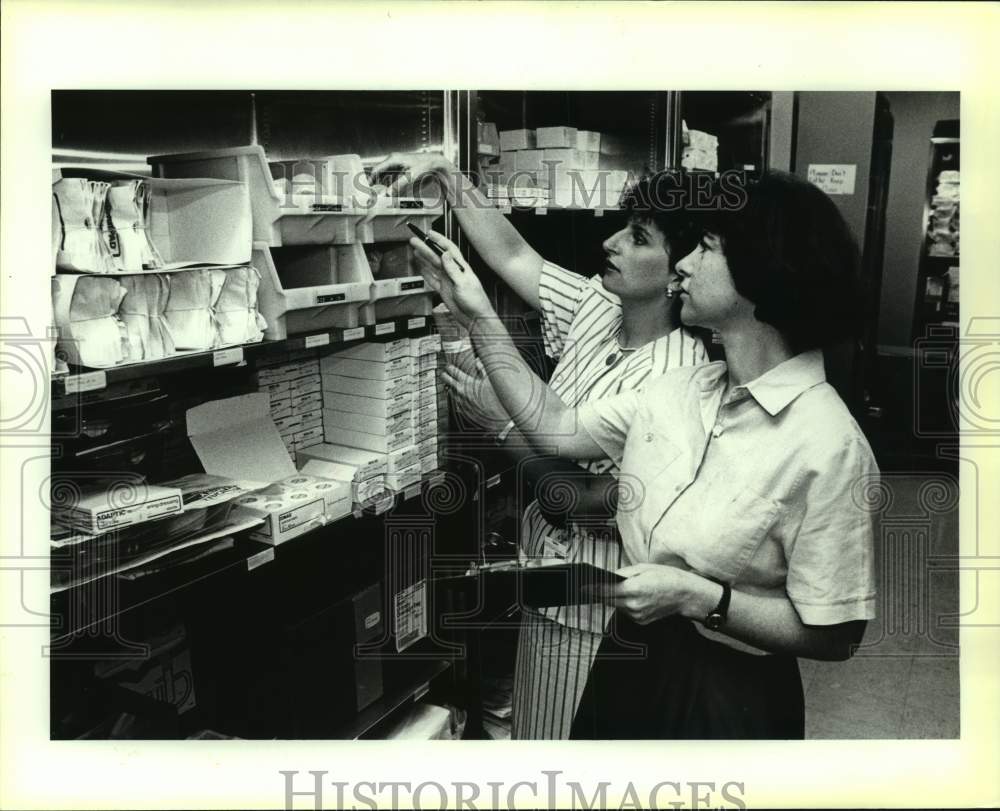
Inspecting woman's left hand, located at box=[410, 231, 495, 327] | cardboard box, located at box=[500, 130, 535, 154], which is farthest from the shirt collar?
cardboard box, located at box=[500, 130, 535, 154]

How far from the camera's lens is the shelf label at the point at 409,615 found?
2.49 metres

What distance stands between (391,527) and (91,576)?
0.79m

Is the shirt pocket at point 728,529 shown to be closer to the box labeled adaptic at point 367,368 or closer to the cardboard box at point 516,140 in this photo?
the box labeled adaptic at point 367,368

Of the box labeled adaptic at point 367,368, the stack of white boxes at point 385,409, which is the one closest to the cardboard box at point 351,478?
the stack of white boxes at point 385,409

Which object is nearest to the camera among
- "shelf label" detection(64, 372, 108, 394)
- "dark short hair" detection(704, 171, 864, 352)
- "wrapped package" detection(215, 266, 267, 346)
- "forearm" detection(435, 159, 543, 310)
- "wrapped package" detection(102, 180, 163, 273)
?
"shelf label" detection(64, 372, 108, 394)

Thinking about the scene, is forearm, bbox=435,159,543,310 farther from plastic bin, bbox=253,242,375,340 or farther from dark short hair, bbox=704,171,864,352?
dark short hair, bbox=704,171,864,352

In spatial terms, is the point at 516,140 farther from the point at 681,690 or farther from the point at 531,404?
the point at 681,690

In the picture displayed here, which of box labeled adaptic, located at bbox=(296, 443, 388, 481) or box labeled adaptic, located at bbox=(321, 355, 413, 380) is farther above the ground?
box labeled adaptic, located at bbox=(321, 355, 413, 380)

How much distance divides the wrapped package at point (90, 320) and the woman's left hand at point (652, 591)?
135 cm

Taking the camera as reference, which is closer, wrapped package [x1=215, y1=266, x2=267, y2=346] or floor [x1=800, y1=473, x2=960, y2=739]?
wrapped package [x1=215, y1=266, x2=267, y2=346]

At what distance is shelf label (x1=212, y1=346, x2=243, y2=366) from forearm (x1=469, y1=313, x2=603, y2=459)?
2.10ft

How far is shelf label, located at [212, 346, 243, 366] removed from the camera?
1.98 meters

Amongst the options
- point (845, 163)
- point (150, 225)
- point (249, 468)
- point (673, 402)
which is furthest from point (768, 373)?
point (150, 225)

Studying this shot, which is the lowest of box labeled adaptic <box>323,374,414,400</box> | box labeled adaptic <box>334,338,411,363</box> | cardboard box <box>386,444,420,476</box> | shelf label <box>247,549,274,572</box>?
shelf label <box>247,549,274,572</box>
